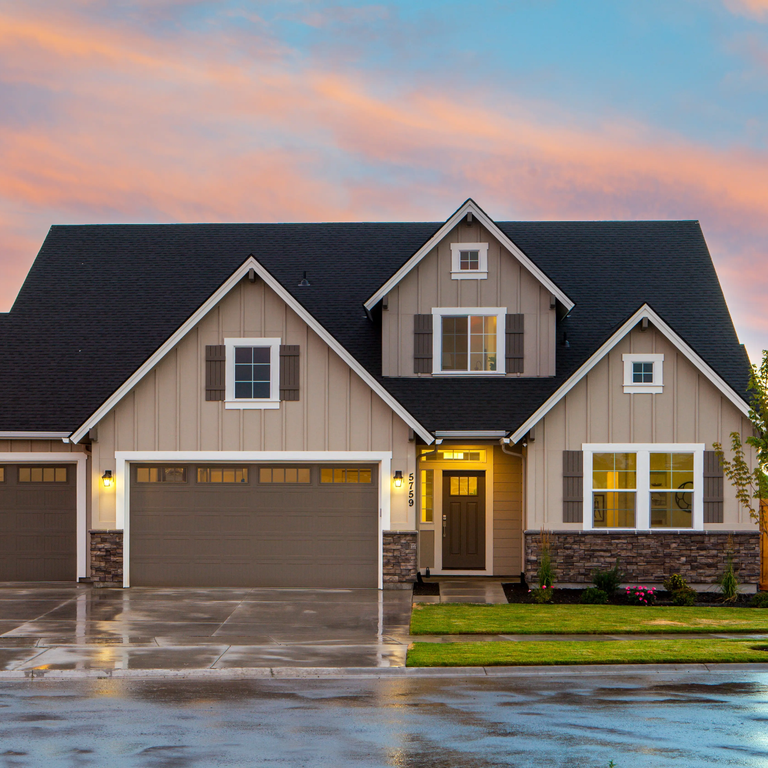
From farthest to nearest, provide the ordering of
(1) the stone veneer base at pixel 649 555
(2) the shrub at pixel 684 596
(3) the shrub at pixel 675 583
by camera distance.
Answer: (1) the stone veneer base at pixel 649 555 < (3) the shrub at pixel 675 583 < (2) the shrub at pixel 684 596

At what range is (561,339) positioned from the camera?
864 inches

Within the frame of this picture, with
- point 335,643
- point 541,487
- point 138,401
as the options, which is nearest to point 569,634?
point 335,643

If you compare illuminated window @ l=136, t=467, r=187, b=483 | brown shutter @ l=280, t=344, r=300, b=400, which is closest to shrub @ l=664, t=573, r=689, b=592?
brown shutter @ l=280, t=344, r=300, b=400

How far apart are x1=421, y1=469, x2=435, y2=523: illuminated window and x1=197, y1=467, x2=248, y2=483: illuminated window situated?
4068 mm

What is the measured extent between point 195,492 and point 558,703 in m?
10.8

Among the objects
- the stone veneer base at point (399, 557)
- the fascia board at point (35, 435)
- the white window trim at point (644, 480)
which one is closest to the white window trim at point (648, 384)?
the white window trim at point (644, 480)

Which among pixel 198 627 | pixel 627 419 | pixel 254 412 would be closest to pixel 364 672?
pixel 198 627

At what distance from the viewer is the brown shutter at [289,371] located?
1883 centimetres

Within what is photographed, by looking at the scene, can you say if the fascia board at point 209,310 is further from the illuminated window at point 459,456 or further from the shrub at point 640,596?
the shrub at point 640,596

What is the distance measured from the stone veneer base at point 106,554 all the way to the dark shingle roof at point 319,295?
8.14ft

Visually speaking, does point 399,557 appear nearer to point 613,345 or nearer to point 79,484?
point 613,345

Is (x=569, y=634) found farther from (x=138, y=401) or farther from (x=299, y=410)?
→ (x=138, y=401)

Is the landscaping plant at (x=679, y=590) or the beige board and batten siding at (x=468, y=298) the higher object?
the beige board and batten siding at (x=468, y=298)

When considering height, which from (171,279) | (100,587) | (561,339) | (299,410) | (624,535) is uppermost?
(171,279)
